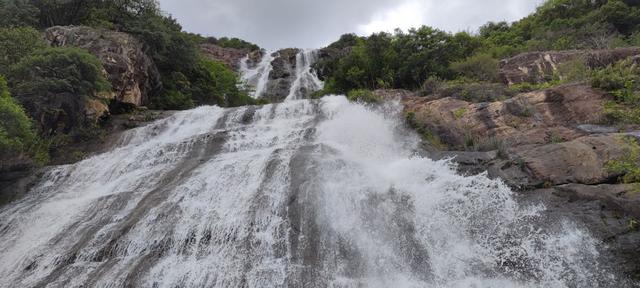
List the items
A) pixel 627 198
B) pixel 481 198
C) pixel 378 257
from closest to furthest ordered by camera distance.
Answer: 1. pixel 627 198
2. pixel 378 257
3. pixel 481 198

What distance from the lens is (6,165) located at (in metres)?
14.4

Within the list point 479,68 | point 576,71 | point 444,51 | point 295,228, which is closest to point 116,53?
point 295,228

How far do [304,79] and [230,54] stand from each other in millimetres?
16978

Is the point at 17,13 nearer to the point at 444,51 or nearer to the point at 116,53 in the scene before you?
the point at 116,53

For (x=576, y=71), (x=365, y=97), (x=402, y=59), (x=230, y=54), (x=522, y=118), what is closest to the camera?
(x=522, y=118)

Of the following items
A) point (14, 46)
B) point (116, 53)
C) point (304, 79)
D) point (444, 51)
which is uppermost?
point (14, 46)

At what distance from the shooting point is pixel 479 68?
18.9 metres

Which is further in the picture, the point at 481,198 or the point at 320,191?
the point at 320,191

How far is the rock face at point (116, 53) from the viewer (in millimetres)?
20359

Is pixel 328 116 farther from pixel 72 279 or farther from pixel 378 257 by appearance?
pixel 72 279

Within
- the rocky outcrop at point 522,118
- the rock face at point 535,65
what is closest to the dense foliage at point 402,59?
the rock face at point 535,65

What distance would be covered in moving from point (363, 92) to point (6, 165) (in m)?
14.5

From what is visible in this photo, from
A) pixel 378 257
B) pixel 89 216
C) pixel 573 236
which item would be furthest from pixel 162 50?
pixel 573 236

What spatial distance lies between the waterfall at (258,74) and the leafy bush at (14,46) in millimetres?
19876
